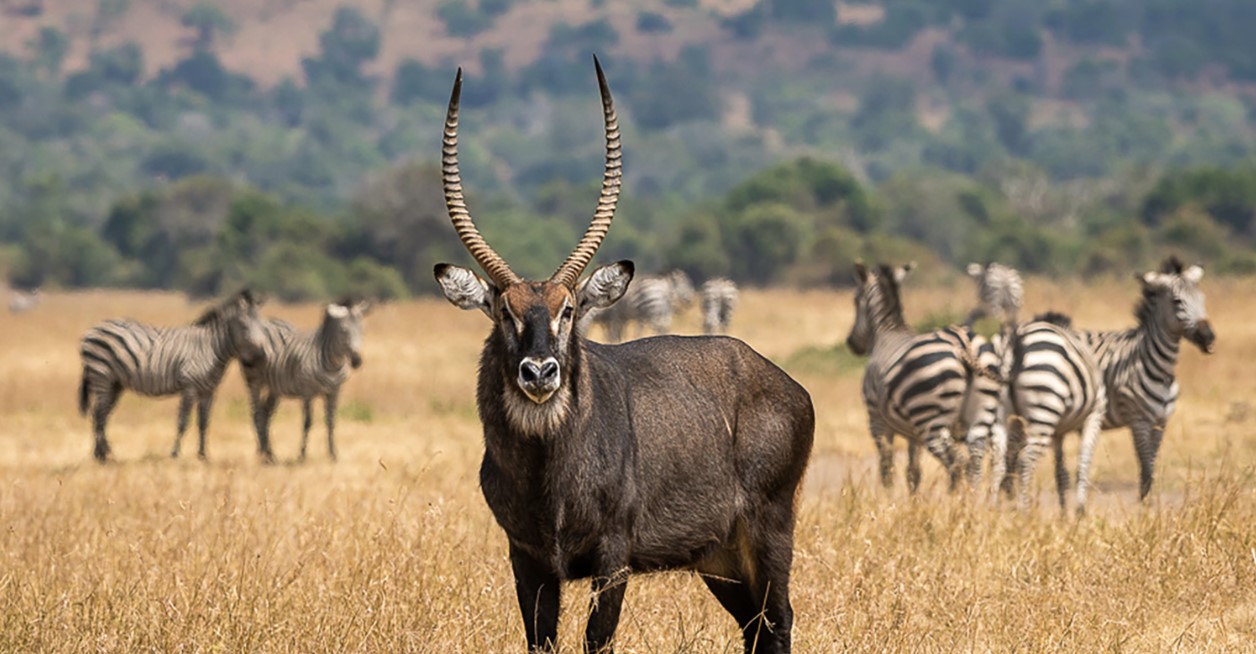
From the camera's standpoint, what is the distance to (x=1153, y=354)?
13.1 meters

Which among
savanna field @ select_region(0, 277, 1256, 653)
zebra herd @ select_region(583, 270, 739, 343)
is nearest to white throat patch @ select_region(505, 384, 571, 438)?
savanna field @ select_region(0, 277, 1256, 653)

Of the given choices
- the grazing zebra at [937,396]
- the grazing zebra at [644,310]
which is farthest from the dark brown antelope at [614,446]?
the grazing zebra at [644,310]

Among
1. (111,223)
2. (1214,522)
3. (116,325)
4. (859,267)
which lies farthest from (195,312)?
(111,223)

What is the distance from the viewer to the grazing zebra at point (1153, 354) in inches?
514

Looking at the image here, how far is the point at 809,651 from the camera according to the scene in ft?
23.3

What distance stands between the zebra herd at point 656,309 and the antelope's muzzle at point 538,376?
24.5 metres

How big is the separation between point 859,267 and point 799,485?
6.64 m

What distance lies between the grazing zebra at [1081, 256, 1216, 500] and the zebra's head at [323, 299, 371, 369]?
7623mm

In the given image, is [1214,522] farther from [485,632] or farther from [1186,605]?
[485,632]

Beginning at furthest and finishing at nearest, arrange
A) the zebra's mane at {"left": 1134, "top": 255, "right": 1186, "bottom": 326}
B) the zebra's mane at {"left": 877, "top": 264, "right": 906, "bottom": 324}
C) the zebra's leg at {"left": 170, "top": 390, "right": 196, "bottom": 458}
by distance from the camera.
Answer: the zebra's leg at {"left": 170, "top": 390, "right": 196, "bottom": 458} → the zebra's mane at {"left": 1134, "top": 255, "right": 1186, "bottom": 326} → the zebra's mane at {"left": 877, "top": 264, "right": 906, "bottom": 324}

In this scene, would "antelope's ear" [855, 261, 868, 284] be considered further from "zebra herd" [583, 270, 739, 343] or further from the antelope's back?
"zebra herd" [583, 270, 739, 343]

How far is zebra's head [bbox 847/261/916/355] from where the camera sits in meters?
13.3

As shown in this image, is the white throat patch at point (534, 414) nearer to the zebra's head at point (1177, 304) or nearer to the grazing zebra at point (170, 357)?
the zebra's head at point (1177, 304)

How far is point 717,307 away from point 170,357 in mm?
17521
